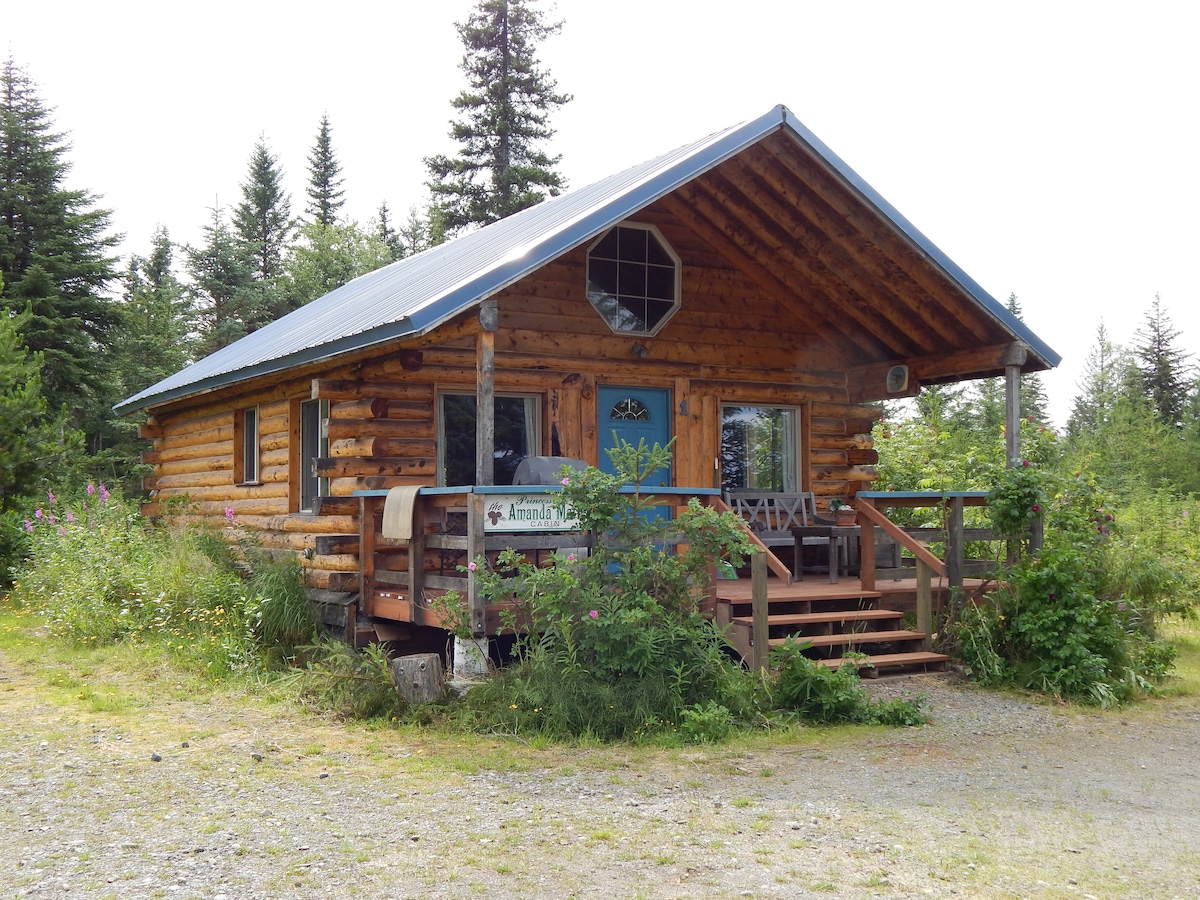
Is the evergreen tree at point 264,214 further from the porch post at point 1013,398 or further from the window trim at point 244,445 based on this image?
the porch post at point 1013,398

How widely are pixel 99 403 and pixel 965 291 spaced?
25674 millimetres

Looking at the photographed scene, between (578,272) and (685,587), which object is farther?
(578,272)

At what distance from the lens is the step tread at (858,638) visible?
30.2 ft

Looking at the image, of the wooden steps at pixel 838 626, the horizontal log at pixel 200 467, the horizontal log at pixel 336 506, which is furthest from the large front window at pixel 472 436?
the horizontal log at pixel 200 467

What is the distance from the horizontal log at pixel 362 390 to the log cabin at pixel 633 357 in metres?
0.02

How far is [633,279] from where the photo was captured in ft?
39.7

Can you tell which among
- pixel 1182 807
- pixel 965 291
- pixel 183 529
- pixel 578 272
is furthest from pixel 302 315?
pixel 1182 807

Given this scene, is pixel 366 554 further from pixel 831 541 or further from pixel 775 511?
pixel 775 511

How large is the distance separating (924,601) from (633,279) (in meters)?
4.66

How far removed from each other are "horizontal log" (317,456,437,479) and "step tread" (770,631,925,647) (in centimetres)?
385

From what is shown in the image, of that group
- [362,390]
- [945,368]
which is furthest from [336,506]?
[945,368]

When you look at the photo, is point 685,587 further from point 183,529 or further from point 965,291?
point 183,529

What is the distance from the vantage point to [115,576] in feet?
41.4

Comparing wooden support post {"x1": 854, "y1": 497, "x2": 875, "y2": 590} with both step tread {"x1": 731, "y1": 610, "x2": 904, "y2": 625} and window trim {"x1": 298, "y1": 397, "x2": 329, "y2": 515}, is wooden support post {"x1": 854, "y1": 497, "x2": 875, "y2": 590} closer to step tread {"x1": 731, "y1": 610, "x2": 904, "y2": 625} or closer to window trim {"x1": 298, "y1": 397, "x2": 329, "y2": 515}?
step tread {"x1": 731, "y1": 610, "x2": 904, "y2": 625}
